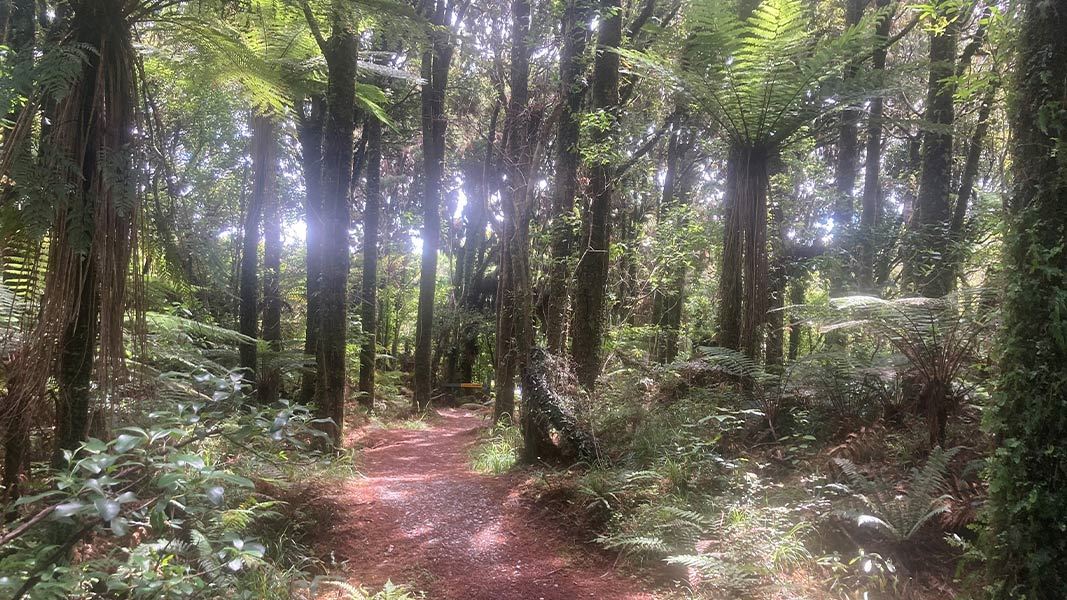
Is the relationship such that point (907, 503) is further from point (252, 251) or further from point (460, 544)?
point (252, 251)

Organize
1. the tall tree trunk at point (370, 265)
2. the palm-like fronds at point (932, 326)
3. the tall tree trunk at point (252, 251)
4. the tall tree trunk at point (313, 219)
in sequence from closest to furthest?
the palm-like fronds at point (932, 326) < the tall tree trunk at point (313, 219) < the tall tree trunk at point (252, 251) < the tall tree trunk at point (370, 265)

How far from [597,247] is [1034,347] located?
5508mm

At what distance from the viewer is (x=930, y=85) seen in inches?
342

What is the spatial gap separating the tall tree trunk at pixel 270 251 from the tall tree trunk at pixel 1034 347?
9.19m

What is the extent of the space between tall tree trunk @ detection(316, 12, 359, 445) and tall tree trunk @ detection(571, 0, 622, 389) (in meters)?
2.99

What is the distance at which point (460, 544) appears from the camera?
4.76 m

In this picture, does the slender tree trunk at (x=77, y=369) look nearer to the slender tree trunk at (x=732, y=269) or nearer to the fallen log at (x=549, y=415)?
the fallen log at (x=549, y=415)

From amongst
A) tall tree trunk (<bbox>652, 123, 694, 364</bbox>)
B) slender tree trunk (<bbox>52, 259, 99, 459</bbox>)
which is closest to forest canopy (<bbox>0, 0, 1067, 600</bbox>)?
slender tree trunk (<bbox>52, 259, 99, 459</bbox>)

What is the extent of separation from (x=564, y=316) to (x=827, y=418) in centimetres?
398

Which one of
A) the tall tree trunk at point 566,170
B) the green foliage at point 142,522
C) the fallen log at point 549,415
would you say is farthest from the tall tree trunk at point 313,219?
the green foliage at point 142,522

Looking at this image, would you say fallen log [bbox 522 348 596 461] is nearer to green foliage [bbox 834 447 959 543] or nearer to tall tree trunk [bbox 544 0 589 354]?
tall tree trunk [bbox 544 0 589 354]

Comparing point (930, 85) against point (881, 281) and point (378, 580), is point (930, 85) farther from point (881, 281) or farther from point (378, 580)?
point (378, 580)

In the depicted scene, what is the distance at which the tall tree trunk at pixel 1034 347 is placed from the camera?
2238mm

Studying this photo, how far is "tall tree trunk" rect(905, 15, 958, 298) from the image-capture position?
8.09 meters
